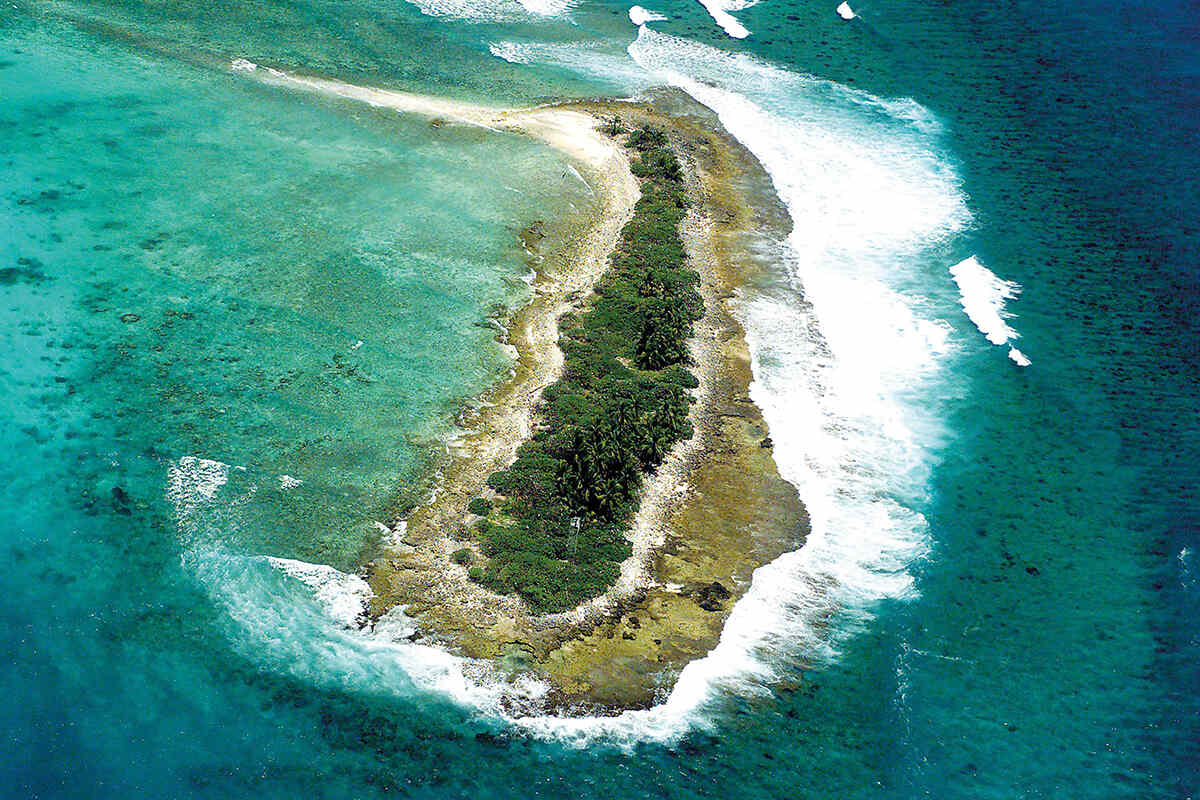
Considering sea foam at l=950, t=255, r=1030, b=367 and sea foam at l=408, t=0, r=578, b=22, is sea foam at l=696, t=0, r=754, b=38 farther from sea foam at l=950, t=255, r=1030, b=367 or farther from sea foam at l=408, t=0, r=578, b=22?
sea foam at l=950, t=255, r=1030, b=367

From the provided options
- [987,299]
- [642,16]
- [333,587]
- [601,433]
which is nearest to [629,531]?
[601,433]

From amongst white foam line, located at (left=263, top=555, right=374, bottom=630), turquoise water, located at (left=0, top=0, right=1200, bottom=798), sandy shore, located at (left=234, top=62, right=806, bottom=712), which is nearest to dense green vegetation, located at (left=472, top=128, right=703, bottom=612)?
sandy shore, located at (left=234, top=62, right=806, bottom=712)

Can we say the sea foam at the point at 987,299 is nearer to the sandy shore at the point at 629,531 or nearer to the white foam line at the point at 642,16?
the sandy shore at the point at 629,531

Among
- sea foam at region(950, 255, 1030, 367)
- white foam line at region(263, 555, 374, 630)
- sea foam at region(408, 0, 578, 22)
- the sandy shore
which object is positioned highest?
sea foam at region(408, 0, 578, 22)

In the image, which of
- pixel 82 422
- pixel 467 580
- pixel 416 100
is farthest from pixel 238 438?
pixel 416 100

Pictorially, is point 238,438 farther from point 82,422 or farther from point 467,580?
point 467,580

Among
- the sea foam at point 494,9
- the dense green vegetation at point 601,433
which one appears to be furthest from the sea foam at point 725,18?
the dense green vegetation at point 601,433

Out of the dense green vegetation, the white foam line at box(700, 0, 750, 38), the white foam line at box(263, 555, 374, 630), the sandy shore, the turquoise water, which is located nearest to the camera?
the turquoise water
